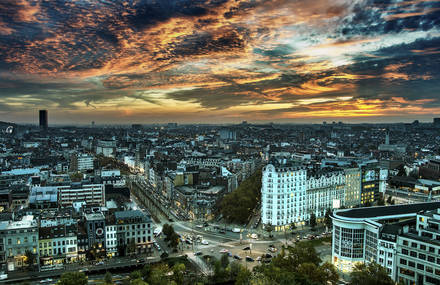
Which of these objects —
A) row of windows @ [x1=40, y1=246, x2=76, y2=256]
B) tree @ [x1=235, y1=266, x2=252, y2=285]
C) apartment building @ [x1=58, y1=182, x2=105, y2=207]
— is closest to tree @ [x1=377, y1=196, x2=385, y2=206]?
tree @ [x1=235, y1=266, x2=252, y2=285]

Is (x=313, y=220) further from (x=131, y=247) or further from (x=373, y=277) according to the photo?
(x=131, y=247)

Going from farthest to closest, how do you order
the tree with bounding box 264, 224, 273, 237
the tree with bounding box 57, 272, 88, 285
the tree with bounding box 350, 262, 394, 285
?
the tree with bounding box 264, 224, 273, 237
the tree with bounding box 57, 272, 88, 285
the tree with bounding box 350, 262, 394, 285

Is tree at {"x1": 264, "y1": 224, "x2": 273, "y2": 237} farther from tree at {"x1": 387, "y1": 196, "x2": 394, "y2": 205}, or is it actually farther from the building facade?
tree at {"x1": 387, "y1": 196, "x2": 394, "y2": 205}

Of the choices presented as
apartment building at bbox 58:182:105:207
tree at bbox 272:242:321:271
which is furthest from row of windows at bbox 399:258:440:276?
apartment building at bbox 58:182:105:207

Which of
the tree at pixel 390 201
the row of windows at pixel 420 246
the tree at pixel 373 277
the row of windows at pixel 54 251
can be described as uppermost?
the row of windows at pixel 420 246

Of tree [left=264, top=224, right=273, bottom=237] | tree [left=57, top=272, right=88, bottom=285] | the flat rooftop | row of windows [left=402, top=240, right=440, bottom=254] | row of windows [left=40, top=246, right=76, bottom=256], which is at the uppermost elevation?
the flat rooftop

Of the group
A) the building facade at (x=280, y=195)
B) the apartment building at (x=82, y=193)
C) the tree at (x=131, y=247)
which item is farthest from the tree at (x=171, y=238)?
the apartment building at (x=82, y=193)

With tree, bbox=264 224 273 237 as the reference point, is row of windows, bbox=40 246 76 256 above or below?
above

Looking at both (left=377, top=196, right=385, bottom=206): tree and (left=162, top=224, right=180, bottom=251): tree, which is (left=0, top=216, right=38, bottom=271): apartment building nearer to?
(left=162, top=224, right=180, bottom=251): tree

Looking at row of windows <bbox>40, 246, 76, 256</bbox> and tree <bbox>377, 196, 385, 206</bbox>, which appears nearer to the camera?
row of windows <bbox>40, 246, 76, 256</bbox>

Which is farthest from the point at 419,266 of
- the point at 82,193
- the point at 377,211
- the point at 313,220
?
the point at 82,193

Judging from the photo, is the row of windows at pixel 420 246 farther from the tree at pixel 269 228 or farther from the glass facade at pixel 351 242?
the tree at pixel 269 228

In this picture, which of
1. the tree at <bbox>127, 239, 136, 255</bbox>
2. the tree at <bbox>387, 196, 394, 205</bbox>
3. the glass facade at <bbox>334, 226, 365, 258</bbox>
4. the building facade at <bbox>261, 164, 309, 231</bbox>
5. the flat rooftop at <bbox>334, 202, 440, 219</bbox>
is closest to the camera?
the glass facade at <bbox>334, 226, 365, 258</bbox>
